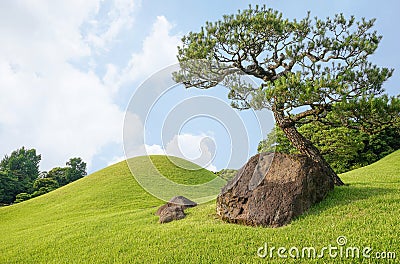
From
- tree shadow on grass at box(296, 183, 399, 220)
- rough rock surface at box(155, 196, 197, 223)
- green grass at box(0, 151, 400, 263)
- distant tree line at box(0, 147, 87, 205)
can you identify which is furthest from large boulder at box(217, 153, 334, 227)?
distant tree line at box(0, 147, 87, 205)

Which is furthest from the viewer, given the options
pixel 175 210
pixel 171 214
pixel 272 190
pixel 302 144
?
pixel 302 144

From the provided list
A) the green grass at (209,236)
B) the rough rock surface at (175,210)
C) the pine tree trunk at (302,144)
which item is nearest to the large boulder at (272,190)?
the green grass at (209,236)

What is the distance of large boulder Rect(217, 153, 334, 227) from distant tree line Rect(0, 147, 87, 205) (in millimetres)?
33390

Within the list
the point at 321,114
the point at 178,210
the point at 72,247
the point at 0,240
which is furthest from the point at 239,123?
the point at 0,240

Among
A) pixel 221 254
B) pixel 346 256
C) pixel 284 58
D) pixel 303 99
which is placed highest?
pixel 284 58

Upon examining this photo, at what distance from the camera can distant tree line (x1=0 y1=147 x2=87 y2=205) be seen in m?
38.4

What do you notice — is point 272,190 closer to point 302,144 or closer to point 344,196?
point 344,196

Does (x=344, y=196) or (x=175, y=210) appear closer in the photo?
(x=344, y=196)

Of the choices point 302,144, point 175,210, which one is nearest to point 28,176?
point 175,210

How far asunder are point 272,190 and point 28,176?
50831mm

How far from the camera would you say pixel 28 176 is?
49625 mm

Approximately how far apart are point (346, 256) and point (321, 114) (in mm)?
5579

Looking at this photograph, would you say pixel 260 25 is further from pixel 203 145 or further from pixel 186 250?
pixel 186 250

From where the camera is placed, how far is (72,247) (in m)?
9.16
